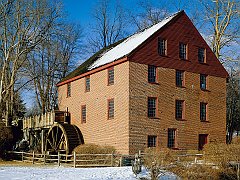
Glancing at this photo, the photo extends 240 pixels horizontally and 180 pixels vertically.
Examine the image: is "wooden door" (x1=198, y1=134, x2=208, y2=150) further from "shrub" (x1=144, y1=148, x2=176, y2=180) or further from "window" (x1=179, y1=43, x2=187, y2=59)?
"shrub" (x1=144, y1=148, x2=176, y2=180)

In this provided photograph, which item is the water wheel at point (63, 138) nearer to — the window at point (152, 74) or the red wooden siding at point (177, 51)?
the window at point (152, 74)

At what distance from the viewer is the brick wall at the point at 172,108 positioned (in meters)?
27.1

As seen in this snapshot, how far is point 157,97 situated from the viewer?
92.4 ft

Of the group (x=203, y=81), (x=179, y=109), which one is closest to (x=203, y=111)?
(x=203, y=81)

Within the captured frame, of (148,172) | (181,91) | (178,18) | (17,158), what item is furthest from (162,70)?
(17,158)

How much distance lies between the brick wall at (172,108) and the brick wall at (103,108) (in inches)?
22.7

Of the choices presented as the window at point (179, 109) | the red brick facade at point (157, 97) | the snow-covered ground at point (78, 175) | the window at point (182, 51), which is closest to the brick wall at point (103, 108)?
the red brick facade at point (157, 97)

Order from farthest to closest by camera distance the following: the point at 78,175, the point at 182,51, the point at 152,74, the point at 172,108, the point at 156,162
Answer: the point at 182,51 → the point at 172,108 → the point at 152,74 → the point at 78,175 → the point at 156,162

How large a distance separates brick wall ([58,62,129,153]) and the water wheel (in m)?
0.58

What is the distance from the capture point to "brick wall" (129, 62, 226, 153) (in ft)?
88.9

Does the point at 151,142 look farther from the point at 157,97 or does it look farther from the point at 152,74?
the point at 152,74

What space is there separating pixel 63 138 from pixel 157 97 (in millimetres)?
10656

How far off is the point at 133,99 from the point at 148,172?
27.7 ft

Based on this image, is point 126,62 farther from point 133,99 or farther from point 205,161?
point 205,161
